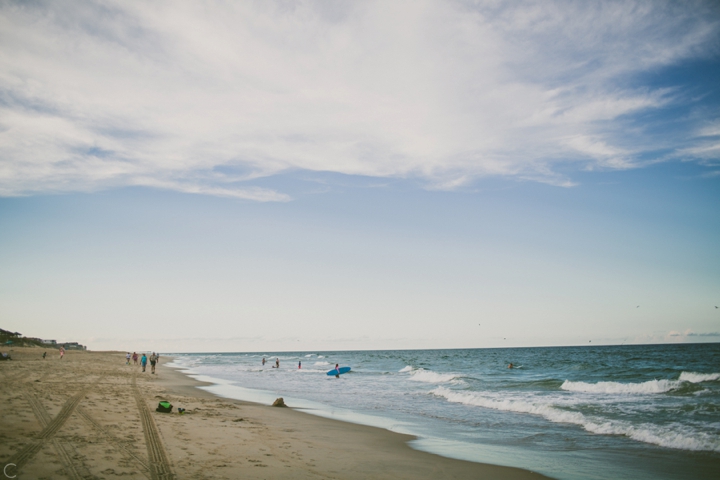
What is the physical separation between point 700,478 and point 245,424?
12.3 metres

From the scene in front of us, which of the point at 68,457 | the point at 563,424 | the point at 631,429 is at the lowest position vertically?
the point at 563,424

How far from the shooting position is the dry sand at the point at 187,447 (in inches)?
297

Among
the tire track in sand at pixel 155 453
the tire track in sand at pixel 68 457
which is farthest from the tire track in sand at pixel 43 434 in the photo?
the tire track in sand at pixel 155 453

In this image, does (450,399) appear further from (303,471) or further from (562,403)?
(303,471)

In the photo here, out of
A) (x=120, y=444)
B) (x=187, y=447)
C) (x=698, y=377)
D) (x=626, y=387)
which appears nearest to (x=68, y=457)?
(x=120, y=444)

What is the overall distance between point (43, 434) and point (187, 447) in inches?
123

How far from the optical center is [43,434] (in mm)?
9031

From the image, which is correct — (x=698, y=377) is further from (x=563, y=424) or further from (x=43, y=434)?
(x=43, y=434)

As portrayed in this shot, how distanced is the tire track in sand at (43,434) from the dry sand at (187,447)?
2 cm

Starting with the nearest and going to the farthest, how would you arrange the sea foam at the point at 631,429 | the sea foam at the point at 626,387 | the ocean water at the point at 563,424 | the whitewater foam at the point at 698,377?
the ocean water at the point at 563,424 → the sea foam at the point at 631,429 → the sea foam at the point at 626,387 → the whitewater foam at the point at 698,377

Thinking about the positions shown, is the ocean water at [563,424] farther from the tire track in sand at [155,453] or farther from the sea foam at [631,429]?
the tire track in sand at [155,453]

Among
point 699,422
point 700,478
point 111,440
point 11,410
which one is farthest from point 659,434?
point 11,410

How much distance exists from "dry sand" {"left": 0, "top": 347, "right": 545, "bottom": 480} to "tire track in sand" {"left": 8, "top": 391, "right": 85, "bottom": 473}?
16 millimetres

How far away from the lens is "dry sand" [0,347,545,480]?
7.55 meters
